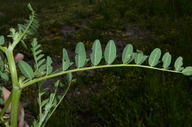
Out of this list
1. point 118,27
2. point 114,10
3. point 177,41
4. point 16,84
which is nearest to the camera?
point 16,84

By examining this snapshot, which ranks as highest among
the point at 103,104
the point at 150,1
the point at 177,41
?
the point at 150,1

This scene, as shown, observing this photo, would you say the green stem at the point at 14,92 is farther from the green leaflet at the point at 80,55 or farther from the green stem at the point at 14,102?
the green leaflet at the point at 80,55

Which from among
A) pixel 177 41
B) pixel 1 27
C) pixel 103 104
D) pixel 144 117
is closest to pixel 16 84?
pixel 144 117

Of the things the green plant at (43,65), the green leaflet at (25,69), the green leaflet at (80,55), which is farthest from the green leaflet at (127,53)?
the green leaflet at (25,69)

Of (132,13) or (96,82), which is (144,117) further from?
(132,13)

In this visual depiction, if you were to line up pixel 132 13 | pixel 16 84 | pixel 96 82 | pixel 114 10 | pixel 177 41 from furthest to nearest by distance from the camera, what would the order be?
pixel 114 10, pixel 132 13, pixel 177 41, pixel 96 82, pixel 16 84

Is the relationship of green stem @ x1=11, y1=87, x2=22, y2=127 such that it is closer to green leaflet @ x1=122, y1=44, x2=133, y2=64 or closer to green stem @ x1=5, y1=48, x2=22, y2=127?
green stem @ x1=5, y1=48, x2=22, y2=127

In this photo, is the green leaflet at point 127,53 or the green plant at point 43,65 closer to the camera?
the green plant at point 43,65

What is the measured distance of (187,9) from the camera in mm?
8133

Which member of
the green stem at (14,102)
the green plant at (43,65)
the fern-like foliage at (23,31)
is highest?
the fern-like foliage at (23,31)

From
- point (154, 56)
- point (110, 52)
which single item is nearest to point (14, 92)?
point (110, 52)

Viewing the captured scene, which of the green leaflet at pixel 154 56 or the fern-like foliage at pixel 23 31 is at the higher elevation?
the fern-like foliage at pixel 23 31

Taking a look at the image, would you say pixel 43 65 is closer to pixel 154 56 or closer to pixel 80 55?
pixel 80 55

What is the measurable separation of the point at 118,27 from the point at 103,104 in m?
4.55
